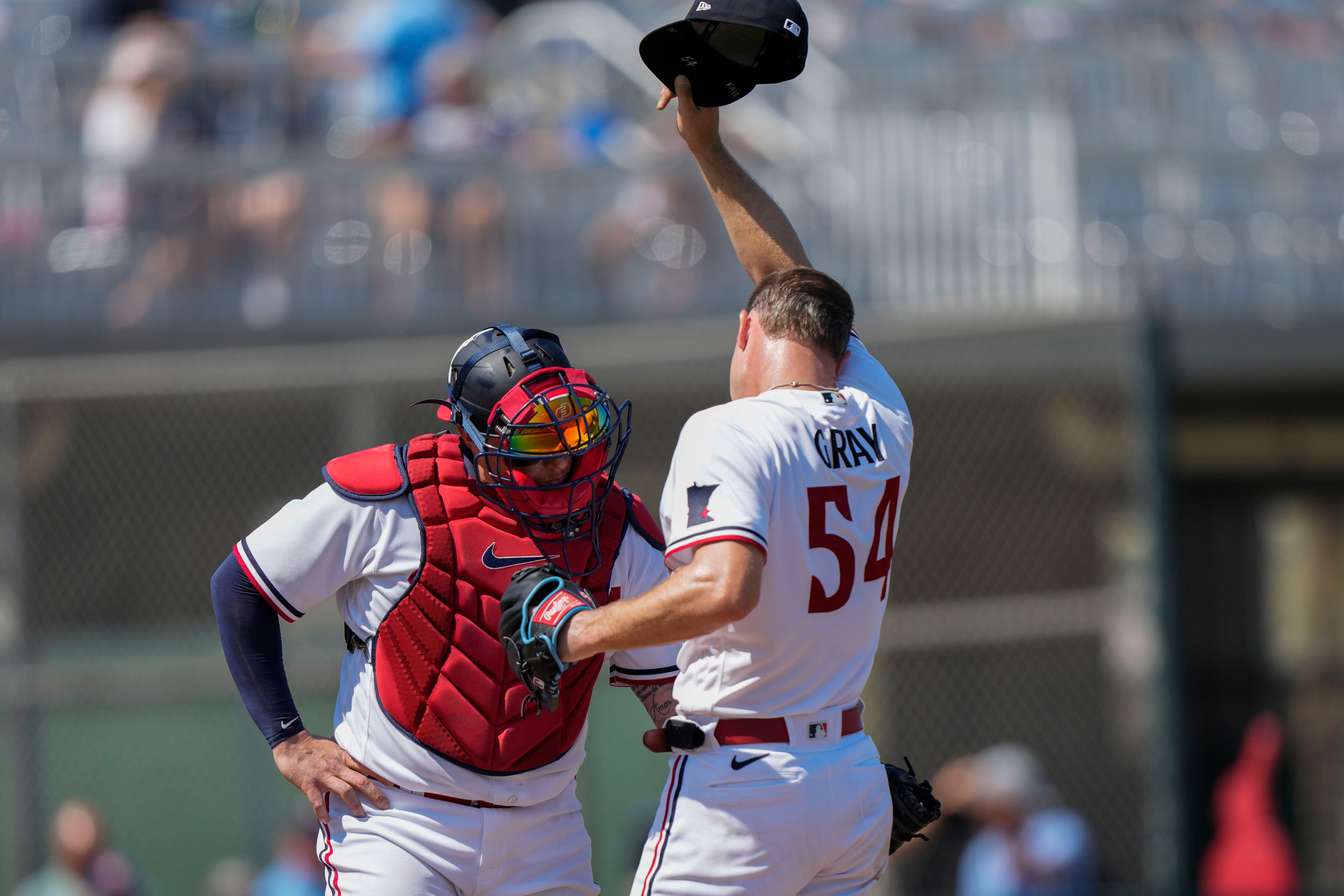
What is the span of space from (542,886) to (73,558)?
716 cm

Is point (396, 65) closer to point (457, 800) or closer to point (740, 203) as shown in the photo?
point (740, 203)

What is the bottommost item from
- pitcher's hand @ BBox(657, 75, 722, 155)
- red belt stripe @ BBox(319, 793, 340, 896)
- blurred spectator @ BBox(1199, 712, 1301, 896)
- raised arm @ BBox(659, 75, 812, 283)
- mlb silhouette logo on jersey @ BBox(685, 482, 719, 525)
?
blurred spectator @ BBox(1199, 712, 1301, 896)

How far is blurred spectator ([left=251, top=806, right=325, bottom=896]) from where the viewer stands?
679 centimetres

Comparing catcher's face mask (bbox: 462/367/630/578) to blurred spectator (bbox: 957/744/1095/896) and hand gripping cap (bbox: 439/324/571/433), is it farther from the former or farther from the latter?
blurred spectator (bbox: 957/744/1095/896)

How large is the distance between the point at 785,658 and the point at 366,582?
3.05 feet

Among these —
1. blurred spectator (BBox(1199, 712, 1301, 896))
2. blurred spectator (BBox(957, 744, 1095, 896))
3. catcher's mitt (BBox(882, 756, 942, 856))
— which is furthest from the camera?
blurred spectator (BBox(1199, 712, 1301, 896))

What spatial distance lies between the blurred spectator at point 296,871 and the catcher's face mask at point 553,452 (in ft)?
13.3

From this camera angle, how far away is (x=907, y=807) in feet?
10.9

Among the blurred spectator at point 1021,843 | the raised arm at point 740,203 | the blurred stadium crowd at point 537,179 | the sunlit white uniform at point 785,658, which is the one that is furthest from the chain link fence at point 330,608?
the sunlit white uniform at point 785,658

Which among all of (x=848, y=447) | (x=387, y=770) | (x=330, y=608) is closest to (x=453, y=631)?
(x=387, y=770)

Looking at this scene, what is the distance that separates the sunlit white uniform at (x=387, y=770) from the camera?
319 centimetres

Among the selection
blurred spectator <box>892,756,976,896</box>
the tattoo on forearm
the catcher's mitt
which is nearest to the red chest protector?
the tattoo on forearm

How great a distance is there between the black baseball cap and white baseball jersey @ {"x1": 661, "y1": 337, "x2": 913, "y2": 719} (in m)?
0.93

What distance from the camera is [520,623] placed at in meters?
2.92
